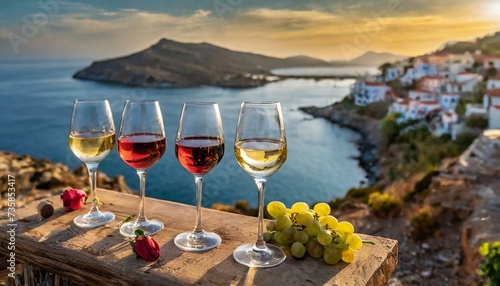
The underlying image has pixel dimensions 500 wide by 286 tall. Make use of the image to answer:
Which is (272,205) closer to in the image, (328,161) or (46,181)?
(46,181)

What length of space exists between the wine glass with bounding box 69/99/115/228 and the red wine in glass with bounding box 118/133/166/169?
8cm

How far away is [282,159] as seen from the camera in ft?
2.43

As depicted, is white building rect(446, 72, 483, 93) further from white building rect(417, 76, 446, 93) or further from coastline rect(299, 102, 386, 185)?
coastline rect(299, 102, 386, 185)

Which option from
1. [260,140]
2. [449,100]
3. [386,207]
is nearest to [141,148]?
[260,140]

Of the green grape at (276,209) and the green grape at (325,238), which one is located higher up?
the green grape at (276,209)

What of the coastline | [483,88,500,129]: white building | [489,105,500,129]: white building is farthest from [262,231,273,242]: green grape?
[489,105,500,129]: white building

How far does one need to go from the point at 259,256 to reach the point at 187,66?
6.31 meters

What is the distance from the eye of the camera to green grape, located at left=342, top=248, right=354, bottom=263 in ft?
2.48

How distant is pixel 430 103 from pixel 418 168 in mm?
5731

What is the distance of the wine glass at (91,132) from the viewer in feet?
2.91

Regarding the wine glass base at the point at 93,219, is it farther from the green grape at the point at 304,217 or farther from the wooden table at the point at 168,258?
the green grape at the point at 304,217

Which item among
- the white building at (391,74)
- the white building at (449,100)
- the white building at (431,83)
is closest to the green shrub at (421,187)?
the white building at (449,100)

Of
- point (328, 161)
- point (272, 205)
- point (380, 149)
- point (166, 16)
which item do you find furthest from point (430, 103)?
point (272, 205)

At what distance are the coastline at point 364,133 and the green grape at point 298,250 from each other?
31.2 feet
